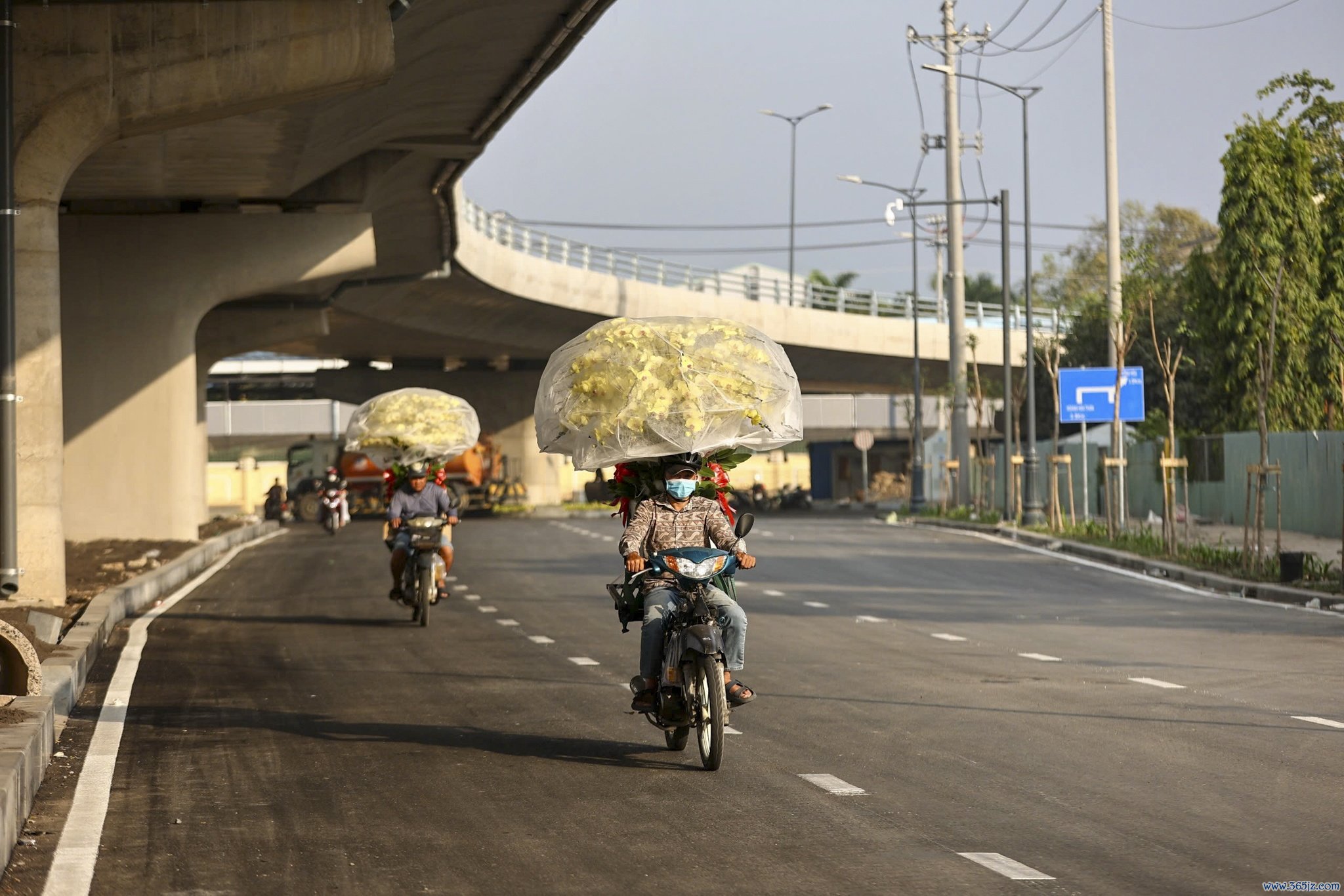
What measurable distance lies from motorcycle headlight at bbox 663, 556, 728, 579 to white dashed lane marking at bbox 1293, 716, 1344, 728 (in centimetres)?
393

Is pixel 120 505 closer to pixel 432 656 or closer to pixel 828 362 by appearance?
pixel 432 656

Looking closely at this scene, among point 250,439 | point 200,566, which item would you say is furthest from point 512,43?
point 250,439

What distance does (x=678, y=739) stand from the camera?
10000 millimetres

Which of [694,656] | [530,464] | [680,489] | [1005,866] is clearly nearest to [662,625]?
[694,656]

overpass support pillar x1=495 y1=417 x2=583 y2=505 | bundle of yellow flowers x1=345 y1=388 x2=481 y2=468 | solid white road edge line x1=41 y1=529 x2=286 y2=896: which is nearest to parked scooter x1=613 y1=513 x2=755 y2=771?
solid white road edge line x1=41 y1=529 x2=286 y2=896

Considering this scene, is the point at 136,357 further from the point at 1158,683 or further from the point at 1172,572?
the point at 1158,683

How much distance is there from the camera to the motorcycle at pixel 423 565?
18.1 metres

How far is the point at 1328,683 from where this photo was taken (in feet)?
42.1

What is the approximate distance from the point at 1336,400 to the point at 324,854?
97.7 feet

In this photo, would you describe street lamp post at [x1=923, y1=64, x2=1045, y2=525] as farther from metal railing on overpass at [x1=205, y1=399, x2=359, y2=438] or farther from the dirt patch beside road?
metal railing on overpass at [x1=205, y1=399, x2=359, y2=438]

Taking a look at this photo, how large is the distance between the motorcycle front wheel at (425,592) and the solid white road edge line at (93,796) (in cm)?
Answer: 296

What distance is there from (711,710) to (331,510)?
33695 mm

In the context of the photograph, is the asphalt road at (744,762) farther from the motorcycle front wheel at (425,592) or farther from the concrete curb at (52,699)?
the motorcycle front wheel at (425,592)

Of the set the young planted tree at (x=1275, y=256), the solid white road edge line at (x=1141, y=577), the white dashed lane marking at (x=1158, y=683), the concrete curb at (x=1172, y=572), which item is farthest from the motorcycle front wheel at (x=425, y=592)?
the young planted tree at (x=1275, y=256)
